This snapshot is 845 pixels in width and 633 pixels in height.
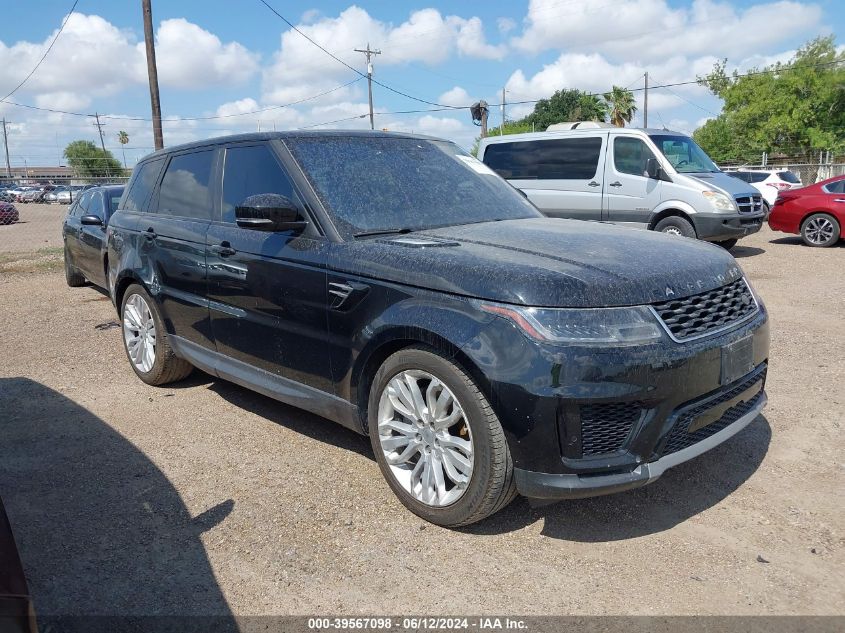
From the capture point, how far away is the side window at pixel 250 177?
155 inches

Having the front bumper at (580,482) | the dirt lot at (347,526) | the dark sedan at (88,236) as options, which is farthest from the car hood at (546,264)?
the dark sedan at (88,236)

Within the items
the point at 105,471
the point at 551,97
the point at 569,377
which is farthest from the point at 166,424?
the point at 551,97

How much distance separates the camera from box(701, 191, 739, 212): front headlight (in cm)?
1040

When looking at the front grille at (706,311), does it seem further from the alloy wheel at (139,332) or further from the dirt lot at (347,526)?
the alloy wheel at (139,332)

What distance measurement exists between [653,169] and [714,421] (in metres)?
8.45

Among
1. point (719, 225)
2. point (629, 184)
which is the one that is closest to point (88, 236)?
point (629, 184)

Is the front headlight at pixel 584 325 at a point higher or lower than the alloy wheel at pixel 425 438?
higher

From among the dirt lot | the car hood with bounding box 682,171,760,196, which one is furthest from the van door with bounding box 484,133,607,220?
the dirt lot

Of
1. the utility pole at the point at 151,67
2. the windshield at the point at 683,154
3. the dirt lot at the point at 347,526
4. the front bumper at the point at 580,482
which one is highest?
the utility pole at the point at 151,67

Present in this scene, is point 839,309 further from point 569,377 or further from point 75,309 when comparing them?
point 75,309

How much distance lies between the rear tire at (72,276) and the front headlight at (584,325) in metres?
8.93

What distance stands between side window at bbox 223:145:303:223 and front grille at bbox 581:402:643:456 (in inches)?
77.9

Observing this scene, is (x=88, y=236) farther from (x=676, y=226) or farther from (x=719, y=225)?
(x=719, y=225)

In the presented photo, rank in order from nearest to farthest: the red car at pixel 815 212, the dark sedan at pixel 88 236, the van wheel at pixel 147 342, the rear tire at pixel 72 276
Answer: the van wheel at pixel 147 342 < the dark sedan at pixel 88 236 < the rear tire at pixel 72 276 < the red car at pixel 815 212
